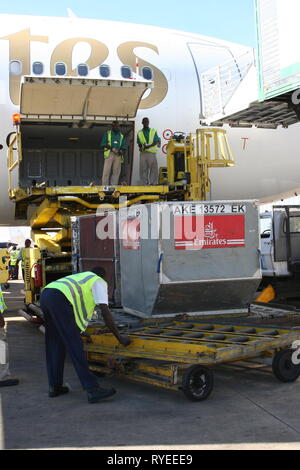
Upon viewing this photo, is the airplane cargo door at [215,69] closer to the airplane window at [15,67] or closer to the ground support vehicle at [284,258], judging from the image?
the ground support vehicle at [284,258]

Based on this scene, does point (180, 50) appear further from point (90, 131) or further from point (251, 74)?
point (251, 74)

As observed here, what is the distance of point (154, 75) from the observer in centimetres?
1402

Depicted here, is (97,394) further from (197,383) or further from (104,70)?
(104,70)

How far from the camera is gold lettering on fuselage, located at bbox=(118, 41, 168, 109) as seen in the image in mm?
13844

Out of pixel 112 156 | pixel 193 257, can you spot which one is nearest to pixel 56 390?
pixel 193 257

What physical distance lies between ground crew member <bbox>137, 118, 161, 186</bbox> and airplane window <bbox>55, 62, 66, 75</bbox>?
A: 2117 millimetres

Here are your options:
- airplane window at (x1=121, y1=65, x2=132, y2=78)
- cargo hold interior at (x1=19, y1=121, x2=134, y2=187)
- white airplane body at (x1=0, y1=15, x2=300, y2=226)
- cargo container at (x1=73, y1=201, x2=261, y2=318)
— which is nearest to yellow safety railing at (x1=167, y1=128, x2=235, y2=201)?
white airplane body at (x1=0, y1=15, x2=300, y2=226)

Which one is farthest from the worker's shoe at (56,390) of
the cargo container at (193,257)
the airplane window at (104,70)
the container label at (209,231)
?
the airplane window at (104,70)

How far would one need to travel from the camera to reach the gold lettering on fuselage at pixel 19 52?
13180 millimetres

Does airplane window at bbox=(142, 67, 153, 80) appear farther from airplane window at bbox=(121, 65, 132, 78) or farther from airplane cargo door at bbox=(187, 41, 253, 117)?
airplane cargo door at bbox=(187, 41, 253, 117)

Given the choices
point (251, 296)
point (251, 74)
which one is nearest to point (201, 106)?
point (251, 74)

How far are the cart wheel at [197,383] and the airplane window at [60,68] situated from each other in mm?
8909

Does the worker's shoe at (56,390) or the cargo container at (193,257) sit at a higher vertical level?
the cargo container at (193,257)

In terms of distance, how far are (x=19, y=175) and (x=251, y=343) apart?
7828 mm
